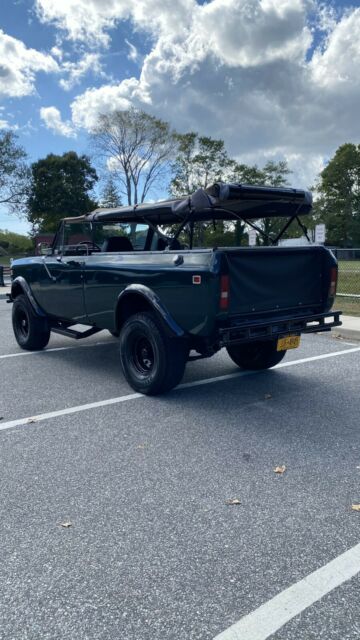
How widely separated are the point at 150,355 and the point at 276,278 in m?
1.56

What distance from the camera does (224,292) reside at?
177 inches

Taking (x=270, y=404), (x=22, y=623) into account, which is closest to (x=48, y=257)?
(x=270, y=404)

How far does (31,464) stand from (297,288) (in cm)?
327

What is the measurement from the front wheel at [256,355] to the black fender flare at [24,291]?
2.85 meters

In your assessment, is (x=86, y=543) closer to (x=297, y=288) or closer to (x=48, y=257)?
(x=297, y=288)

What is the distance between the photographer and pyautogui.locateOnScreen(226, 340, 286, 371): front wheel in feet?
20.1

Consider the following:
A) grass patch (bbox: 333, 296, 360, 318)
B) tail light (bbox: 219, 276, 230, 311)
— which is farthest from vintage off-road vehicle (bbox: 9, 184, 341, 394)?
grass patch (bbox: 333, 296, 360, 318)

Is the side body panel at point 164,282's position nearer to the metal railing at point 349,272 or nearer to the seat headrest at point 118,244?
the seat headrest at point 118,244

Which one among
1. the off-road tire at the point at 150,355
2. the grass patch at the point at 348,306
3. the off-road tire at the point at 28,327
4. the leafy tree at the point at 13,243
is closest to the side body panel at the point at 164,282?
the off-road tire at the point at 150,355

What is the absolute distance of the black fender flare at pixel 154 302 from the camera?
4.78 metres

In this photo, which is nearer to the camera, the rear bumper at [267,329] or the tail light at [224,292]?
the tail light at [224,292]

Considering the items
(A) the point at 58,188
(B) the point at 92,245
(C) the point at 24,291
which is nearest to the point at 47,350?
(C) the point at 24,291

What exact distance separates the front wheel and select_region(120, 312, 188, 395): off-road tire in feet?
3.91

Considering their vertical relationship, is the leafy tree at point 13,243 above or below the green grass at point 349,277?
above
